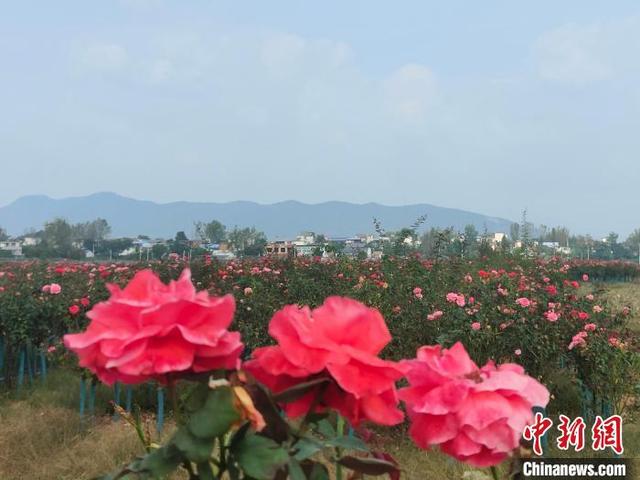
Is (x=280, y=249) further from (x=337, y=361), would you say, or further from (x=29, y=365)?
(x=337, y=361)

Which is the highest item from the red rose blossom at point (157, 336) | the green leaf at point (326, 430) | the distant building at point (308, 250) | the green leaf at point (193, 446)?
the red rose blossom at point (157, 336)

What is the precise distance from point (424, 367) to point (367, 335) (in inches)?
3.3

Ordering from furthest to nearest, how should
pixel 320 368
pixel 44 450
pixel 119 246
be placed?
pixel 119 246 < pixel 44 450 < pixel 320 368

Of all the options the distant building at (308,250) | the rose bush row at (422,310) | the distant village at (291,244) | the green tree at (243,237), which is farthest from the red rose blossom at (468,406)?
the green tree at (243,237)

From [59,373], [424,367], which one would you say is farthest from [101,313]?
[59,373]

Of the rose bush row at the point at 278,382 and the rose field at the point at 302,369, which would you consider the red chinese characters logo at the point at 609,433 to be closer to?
the rose field at the point at 302,369

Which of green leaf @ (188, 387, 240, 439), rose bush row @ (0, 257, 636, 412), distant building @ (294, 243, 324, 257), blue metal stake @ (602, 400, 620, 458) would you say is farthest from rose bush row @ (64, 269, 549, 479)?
distant building @ (294, 243, 324, 257)

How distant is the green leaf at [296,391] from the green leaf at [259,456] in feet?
0.12

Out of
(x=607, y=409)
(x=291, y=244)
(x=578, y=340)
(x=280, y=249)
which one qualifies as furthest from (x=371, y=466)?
(x=291, y=244)

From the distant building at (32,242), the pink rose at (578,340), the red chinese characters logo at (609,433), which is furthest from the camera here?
the distant building at (32,242)

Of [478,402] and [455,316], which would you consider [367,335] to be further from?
[455,316]

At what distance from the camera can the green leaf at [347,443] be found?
0.54 m

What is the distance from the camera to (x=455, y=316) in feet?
12.2

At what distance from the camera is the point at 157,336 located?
486 millimetres
